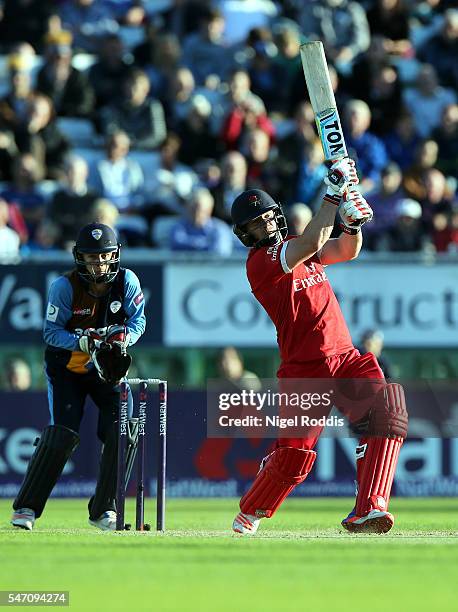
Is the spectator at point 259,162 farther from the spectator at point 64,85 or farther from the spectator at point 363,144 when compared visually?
the spectator at point 64,85

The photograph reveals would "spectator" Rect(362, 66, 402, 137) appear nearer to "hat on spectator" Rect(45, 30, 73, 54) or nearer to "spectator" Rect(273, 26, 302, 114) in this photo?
"spectator" Rect(273, 26, 302, 114)

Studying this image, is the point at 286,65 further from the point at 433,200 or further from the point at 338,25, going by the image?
the point at 433,200

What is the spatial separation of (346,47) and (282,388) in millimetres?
10001

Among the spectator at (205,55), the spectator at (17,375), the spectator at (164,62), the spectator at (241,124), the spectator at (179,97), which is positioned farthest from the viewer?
the spectator at (205,55)

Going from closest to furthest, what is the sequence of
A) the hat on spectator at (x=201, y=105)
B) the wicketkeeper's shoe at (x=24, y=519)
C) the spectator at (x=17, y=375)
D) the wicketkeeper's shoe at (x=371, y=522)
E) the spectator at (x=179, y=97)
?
1. the wicketkeeper's shoe at (x=371, y=522)
2. the wicketkeeper's shoe at (x=24, y=519)
3. the spectator at (x=17, y=375)
4. the hat on spectator at (x=201, y=105)
5. the spectator at (x=179, y=97)

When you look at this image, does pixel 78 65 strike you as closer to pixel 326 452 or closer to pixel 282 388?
pixel 326 452

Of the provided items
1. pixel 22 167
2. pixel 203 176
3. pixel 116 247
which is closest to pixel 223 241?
pixel 203 176

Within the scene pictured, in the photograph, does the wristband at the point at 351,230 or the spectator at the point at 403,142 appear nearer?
the wristband at the point at 351,230

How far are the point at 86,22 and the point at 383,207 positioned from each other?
17.2 feet

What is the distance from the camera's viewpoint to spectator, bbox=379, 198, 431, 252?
16.4 metres

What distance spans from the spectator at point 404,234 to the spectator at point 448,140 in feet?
6.09

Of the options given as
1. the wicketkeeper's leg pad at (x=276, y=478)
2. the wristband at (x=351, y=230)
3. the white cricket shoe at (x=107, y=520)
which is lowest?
the white cricket shoe at (x=107, y=520)

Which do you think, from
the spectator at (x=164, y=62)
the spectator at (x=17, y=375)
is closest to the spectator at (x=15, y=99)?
the spectator at (x=164, y=62)

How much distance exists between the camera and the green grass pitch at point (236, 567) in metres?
6.61
